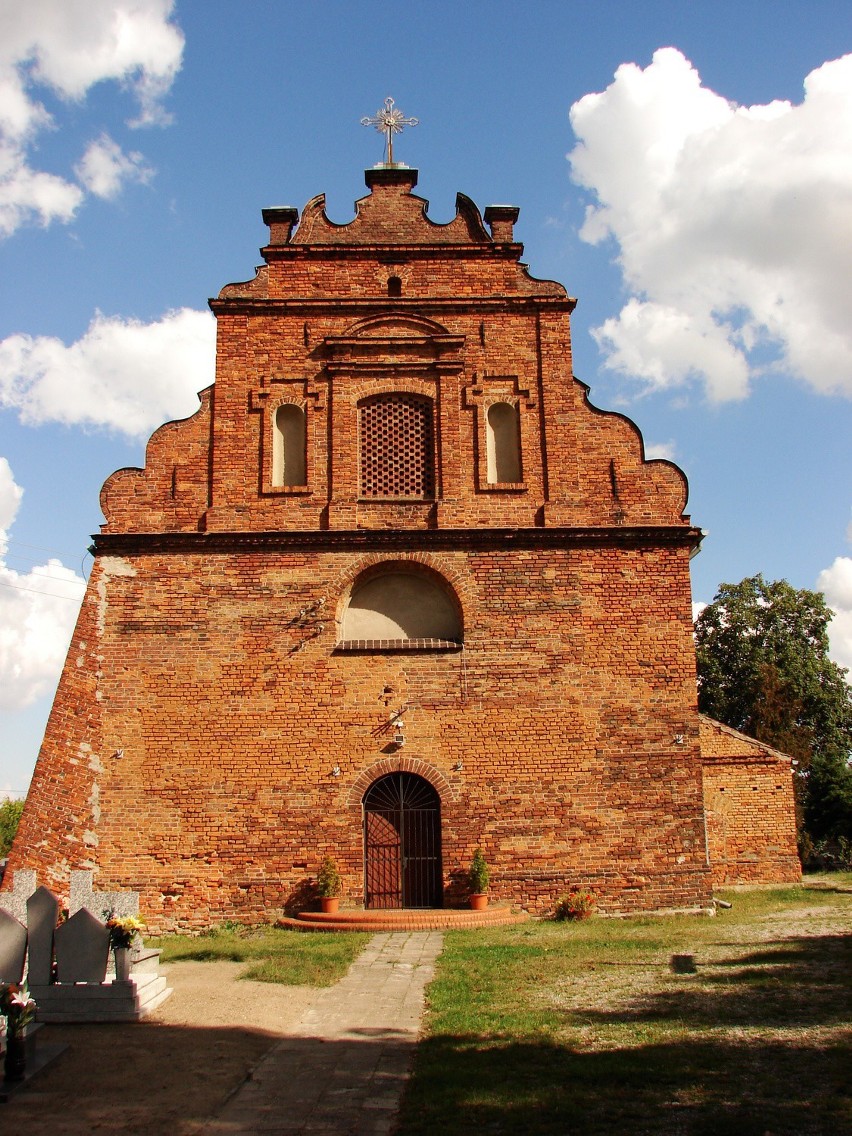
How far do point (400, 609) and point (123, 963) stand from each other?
25.8 feet

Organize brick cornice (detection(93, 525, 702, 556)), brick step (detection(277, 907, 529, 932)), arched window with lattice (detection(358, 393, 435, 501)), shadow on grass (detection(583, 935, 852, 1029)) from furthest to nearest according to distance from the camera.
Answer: arched window with lattice (detection(358, 393, 435, 501))
brick cornice (detection(93, 525, 702, 556))
brick step (detection(277, 907, 529, 932))
shadow on grass (detection(583, 935, 852, 1029))

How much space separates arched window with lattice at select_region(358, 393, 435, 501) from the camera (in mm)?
16172

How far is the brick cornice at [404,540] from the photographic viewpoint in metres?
15.4

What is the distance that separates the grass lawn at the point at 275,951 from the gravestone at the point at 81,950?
1885 mm

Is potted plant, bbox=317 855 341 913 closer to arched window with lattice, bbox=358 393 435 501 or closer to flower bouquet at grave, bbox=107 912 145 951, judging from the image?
flower bouquet at grave, bbox=107 912 145 951

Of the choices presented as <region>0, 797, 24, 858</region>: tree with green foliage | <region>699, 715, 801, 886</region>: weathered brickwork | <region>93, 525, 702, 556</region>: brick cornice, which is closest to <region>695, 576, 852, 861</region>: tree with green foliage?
<region>699, 715, 801, 886</region>: weathered brickwork

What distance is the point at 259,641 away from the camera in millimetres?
15062

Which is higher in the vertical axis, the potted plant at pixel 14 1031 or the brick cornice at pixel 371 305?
the brick cornice at pixel 371 305

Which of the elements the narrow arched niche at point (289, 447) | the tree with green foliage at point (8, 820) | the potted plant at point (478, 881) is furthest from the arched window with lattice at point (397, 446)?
the tree with green foliage at point (8, 820)

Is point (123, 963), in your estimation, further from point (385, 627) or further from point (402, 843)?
point (385, 627)

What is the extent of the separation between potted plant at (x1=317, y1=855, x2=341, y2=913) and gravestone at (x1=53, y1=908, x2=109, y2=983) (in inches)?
216

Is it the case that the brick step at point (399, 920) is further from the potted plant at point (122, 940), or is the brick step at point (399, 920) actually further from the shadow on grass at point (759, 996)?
the potted plant at point (122, 940)

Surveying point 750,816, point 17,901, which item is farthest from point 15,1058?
point 750,816

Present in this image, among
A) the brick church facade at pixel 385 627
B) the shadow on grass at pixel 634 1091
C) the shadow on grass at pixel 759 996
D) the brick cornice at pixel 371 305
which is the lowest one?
the shadow on grass at pixel 759 996
